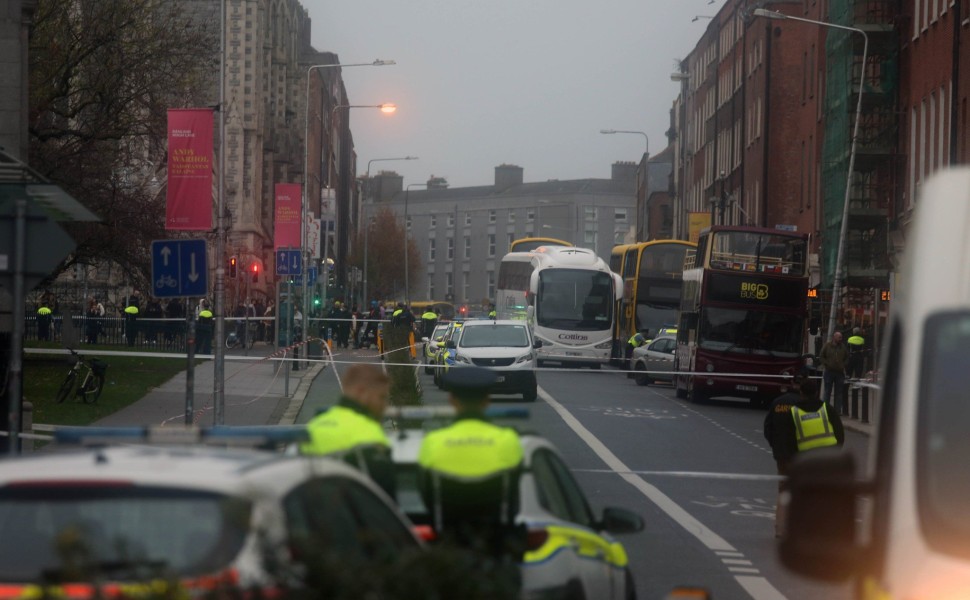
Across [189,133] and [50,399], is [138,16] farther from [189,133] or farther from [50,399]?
[189,133]

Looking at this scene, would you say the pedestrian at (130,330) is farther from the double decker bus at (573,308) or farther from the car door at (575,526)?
the car door at (575,526)

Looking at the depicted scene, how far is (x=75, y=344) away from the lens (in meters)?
44.9

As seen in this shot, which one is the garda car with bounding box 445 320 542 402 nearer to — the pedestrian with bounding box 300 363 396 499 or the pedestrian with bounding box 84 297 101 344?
the pedestrian with bounding box 84 297 101 344

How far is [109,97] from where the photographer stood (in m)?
34.6

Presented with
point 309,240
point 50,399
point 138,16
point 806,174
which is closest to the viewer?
point 50,399

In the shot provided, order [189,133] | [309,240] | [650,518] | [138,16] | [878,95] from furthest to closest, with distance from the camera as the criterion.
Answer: [309,240] < [878,95] < [138,16] < [189,133] < [650,518]

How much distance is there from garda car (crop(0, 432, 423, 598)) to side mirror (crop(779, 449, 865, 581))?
110cm

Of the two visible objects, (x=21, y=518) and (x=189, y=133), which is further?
(x=189, y=133)

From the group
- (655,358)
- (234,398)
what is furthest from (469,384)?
(655,358)

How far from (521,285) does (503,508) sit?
59.3 metres

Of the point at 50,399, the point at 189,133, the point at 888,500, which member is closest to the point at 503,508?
the point at 888,500

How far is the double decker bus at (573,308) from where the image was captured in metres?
56.9

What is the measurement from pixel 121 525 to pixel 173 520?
16 cm

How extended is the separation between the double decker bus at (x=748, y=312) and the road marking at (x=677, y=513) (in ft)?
32.1
